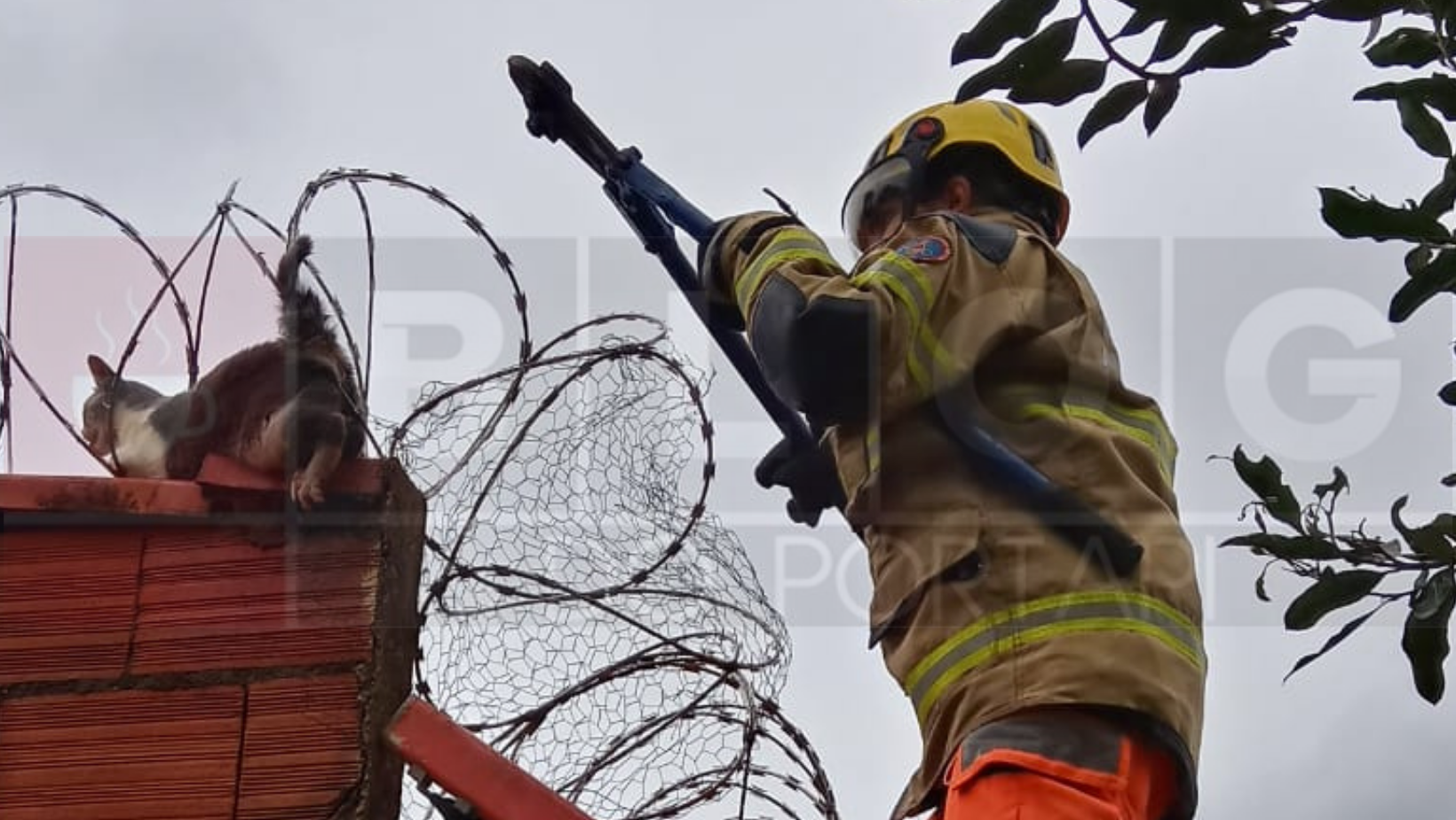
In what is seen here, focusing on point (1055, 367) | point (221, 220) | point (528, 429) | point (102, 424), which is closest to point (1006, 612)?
point (1055, 367)

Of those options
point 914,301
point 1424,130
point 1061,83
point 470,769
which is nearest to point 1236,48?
point 1061,83

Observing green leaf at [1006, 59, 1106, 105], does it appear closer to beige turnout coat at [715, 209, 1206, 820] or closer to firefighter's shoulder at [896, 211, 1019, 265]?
beige turnout coat at [715, 209, 1206, 820]

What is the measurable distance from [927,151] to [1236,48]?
5.30 ft

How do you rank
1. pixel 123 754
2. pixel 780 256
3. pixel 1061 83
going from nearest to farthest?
pixel 1061 83 < pixel 123 754 < pixel 780 256

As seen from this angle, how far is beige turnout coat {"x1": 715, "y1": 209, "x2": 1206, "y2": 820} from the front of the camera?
3613 mm

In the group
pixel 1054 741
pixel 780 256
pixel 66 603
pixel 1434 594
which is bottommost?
pixel 1054 741

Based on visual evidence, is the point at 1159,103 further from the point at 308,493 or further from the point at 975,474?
the point at 308,493

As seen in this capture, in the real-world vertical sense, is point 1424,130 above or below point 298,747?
above

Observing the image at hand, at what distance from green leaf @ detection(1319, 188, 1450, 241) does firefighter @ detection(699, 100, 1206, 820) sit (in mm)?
987

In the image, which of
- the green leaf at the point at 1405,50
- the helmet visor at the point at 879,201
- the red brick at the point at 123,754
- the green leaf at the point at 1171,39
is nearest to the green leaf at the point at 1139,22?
the green leaf at the point at 1171,39

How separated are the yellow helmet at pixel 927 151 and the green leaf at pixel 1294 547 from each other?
118cm

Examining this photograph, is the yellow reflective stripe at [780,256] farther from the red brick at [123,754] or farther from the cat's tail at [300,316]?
the red brick at [123,754]

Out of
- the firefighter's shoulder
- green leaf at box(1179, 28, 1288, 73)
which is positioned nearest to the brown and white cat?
the firefighter's shoulder

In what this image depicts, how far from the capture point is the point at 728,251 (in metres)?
4.16
